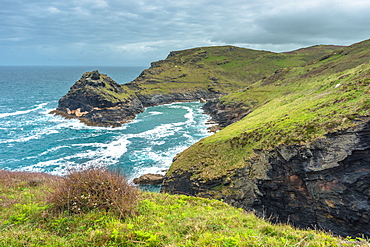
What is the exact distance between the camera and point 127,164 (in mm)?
45000

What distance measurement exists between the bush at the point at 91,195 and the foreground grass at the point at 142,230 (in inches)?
10.4

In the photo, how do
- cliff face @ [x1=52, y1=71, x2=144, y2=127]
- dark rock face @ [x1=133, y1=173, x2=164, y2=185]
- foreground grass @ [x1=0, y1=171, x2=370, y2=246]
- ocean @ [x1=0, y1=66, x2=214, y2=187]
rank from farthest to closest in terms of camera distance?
cliff face @ [x1=52, y1=71, x2=144, y2=127] < ocean @ [x1=0, y1=66, x2=214, y2=187] < dark rock face @ [x1=133, y1=173, x2=164, y2=185] < foreground grass @ [x1=0, y1=171, x2=370, y2=246]

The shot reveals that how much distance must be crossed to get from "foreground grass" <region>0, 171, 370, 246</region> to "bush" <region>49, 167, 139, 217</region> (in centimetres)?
26

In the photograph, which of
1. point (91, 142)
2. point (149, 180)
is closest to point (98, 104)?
point (91, 142)

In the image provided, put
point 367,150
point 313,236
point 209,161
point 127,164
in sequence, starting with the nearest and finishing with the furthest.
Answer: point 313,236
point 367,150
point 209,161
point 127,164

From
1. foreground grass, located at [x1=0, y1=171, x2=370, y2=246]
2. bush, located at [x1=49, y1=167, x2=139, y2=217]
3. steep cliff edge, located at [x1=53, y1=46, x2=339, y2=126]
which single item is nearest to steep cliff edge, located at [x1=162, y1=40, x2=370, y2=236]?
foreground grass, located at [x1=0, y1=171, x2=370, y2=246]

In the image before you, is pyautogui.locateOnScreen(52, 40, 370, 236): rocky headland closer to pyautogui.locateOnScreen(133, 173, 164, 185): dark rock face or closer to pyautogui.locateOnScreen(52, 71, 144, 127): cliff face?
pyautogui.locateOnScreen(133, 173, 164, 185): dark rock face

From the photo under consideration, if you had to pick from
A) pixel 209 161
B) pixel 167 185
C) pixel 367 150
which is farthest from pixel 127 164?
pixel 367 150

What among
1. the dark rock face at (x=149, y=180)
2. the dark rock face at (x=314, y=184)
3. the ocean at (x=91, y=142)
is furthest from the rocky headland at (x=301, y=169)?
the ocean at (x=91, y=142)

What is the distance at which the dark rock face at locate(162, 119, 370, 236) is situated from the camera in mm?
16125

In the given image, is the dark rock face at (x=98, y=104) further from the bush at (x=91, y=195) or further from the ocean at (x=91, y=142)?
the bush at (x=91, y=195)

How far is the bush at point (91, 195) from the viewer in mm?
8250

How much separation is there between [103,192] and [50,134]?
70223 mm

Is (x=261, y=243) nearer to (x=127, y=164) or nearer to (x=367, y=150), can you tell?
(x=367, y=150)
